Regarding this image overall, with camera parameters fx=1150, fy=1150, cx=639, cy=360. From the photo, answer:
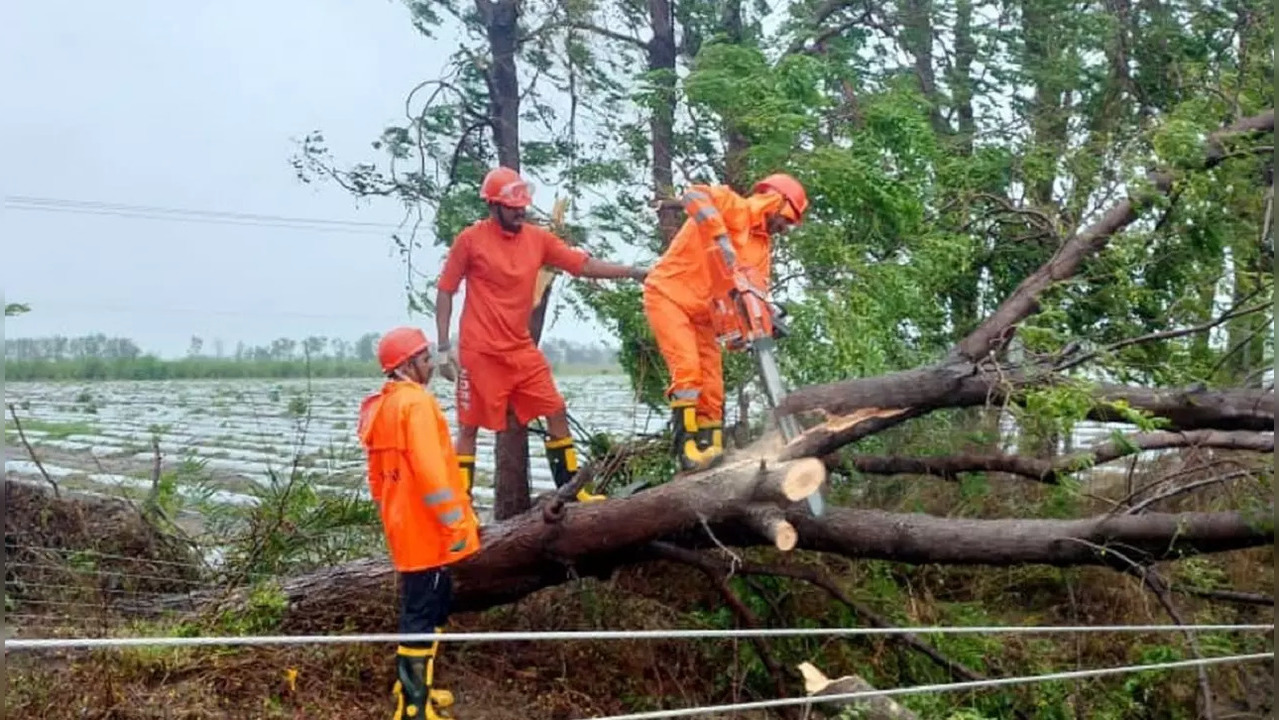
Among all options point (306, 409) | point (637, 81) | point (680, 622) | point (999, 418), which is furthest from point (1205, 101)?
point (306, 409)

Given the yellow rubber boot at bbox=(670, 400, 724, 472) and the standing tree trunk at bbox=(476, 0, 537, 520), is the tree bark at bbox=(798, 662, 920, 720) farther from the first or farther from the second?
the standing tree trunk at bbox=(476, 0, 537, 520)

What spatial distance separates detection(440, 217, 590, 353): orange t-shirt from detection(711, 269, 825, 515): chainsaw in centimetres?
102

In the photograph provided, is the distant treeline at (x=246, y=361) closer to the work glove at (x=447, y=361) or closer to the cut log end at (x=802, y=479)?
the work glove at (x=447, y=361)

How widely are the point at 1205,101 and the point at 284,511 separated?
18.6 ft

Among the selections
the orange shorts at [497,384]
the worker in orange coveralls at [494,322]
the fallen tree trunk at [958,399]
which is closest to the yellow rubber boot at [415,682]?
the worker in orange coveralls at [494,322]

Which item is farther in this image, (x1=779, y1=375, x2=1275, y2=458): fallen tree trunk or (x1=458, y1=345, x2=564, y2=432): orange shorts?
(x1=458, y1=345, x2=564, y2=432): orange shorts

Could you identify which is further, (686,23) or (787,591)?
(686,23)

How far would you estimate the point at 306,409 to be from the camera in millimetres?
6246

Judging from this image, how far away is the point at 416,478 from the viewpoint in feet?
14.7

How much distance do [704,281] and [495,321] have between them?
1.06m

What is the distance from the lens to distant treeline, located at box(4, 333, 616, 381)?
638cm

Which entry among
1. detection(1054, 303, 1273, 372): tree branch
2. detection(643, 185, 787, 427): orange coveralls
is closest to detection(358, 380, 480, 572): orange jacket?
detection(643, 185, 787, 427): orange coveralls

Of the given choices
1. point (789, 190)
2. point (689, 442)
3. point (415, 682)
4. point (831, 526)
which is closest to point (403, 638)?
point (415, 682)

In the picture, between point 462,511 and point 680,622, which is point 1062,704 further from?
point 462,511
